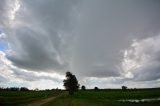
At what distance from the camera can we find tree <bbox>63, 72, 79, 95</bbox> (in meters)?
123

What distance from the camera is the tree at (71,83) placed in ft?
404

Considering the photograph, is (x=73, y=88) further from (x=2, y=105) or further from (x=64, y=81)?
(x=2, y=105)

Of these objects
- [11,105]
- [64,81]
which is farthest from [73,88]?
[11,105]

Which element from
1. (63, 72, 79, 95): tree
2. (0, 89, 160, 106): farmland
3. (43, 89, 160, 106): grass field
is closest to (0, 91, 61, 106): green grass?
(0, 89, 160, 106): farmland

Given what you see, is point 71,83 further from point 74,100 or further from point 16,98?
point 74,100

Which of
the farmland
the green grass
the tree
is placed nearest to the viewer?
the farmland

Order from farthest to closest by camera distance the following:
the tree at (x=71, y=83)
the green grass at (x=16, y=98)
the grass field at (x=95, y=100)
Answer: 1. the tree at (x=71, y=83)
2. the green grass at (x=16, y=98)
3. the grass field at (x=95, y=100)

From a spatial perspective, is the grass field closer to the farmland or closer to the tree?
the farmland

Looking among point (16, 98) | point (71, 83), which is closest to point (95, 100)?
point (16, 98)

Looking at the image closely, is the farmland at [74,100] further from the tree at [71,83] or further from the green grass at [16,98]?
the tree at [71,83]

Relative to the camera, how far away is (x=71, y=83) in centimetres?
12325

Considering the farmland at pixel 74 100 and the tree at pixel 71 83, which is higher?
the tree at pixel 71 83

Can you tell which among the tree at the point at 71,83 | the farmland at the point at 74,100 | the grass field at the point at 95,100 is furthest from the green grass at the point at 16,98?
the tree at the point at 71,83

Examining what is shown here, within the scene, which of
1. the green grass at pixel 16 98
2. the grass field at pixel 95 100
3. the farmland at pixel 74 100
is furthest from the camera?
the green grass at pixel 16 98
